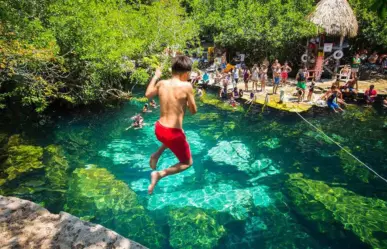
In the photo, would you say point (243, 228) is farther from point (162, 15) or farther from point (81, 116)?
point (162, 15)

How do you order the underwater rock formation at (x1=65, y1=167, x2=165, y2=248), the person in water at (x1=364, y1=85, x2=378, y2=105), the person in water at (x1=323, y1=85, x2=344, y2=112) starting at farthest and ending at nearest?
the person in water at (x1=364, y1=85, x2=378, y2=105), the person in water at (x1=323, y1=85, x2=344, y2=112), the underwater rock formation at (x1=65, y1=167, x2=165, y2=248)

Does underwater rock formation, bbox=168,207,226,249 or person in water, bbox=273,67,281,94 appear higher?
person in water, bbox=273,67,281,94

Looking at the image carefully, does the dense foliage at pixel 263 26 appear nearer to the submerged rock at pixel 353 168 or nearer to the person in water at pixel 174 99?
the submerged rock at pixel 353 168

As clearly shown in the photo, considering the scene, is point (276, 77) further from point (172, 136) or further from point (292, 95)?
point (172, 136)

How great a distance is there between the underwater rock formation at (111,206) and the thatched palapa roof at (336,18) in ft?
51.4

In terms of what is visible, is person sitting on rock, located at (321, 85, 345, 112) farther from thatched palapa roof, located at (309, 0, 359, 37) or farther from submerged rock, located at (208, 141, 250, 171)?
submerged rock, located at (208, 141, 250, 171)

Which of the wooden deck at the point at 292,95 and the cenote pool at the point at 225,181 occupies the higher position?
the wooden deck at the point at 292,95

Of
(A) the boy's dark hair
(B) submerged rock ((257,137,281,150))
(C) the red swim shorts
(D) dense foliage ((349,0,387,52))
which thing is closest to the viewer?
(A) the boy's dark hair

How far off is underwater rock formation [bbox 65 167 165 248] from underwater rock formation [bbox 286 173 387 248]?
3.94 m

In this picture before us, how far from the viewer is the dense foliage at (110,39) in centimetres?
913

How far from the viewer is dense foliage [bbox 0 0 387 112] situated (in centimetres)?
913

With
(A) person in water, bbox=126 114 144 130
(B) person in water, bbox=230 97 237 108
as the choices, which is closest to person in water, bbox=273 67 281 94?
(B) person in water, bbox=230 97 237 108

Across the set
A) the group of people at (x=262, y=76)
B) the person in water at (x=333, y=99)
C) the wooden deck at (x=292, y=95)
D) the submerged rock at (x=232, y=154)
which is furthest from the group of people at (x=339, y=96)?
the submerged rock at (x=232, y=154)

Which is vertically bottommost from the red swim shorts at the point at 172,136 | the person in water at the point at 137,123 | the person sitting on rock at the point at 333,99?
the person in water at the point at 137,123
